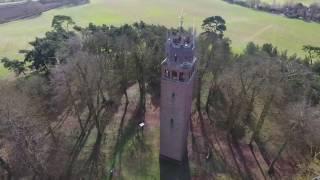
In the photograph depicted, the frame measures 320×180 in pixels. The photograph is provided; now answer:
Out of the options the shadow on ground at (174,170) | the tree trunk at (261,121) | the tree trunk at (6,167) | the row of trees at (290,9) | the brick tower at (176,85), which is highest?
the row of trees at (290,9)

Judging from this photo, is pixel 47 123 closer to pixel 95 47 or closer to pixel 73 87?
pixel 73 87

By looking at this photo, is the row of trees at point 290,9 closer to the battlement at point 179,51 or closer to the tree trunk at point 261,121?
the tree trunk at point 261,121

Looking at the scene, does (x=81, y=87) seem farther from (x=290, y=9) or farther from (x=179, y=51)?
(x=290, y=9)

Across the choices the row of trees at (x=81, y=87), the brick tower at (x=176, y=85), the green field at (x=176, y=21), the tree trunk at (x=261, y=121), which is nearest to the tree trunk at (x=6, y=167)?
the row of trees at (x=81, y=87)

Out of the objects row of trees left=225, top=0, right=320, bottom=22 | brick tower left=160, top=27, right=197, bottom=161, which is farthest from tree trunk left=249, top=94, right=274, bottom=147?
row of trees left=225, top=0, right=320, bottom=22

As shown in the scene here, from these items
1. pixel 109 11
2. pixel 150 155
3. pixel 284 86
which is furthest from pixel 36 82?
pixel 109 11
